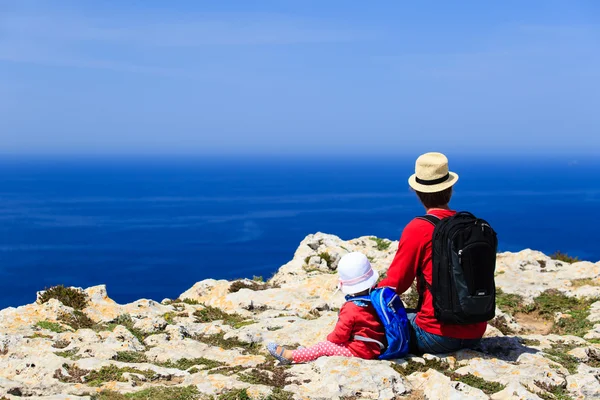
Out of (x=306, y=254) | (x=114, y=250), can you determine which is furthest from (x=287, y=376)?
(x=114, y=250)

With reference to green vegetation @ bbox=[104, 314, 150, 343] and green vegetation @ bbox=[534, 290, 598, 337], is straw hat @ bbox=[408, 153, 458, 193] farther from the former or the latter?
green vegetation @ bbox=[104, 314, 150, 343]

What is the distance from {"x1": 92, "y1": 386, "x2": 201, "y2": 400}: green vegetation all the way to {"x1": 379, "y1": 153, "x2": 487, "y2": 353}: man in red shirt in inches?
129

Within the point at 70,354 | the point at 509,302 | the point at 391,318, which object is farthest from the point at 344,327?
the point at 509,302

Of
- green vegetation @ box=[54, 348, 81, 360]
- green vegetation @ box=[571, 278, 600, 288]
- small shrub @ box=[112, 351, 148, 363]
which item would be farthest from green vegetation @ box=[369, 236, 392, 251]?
green vegetation @ box=[54, 348, 81, 360]

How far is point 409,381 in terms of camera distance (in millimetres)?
8000

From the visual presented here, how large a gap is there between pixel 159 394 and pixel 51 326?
5.66 metres

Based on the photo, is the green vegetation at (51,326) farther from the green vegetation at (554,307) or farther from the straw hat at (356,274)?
the green vegetation at (554,307)

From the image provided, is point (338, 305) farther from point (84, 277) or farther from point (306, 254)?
point (84, 277)

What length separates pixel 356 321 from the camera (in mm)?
8562

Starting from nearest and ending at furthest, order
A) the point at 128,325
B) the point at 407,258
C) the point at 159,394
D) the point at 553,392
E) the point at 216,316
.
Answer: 1. the point at 159,394
2. the point at 553,392
3. the point at 407,258
4. the point at 128,325
5. the point at 216,316

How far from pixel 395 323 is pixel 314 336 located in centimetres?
323

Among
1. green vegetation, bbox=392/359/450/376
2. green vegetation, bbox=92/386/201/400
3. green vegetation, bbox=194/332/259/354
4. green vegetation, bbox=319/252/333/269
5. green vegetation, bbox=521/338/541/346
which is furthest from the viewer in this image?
green vegetation, bbox=319/252/333/269

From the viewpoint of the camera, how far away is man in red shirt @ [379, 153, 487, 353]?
8.45 metres

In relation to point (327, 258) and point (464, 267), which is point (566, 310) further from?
point (327, 258)
